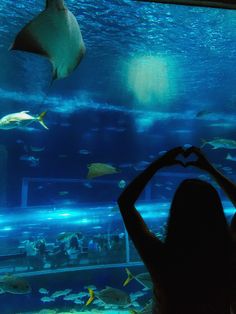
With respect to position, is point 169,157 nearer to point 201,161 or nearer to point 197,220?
point 201,161

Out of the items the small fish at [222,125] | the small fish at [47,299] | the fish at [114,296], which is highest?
the small fish at [222,125]

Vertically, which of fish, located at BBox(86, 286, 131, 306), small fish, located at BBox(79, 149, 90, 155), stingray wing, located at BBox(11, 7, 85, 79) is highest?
stingray wing, located at BBox(11, 7, 85, 79)

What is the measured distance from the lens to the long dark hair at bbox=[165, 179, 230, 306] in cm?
126

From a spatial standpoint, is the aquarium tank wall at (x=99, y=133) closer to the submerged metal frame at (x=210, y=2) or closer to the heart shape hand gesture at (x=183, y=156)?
the submerged metal frame at (x=210, y=2)

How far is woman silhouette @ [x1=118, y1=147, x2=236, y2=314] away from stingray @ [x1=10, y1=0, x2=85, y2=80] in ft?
4.20

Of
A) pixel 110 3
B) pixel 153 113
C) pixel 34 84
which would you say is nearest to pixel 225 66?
pixel 153 113

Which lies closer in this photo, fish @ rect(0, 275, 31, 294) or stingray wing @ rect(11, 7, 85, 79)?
stingray wing @ rect(11, 7, 85, 79)

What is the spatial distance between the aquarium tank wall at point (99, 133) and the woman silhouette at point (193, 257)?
395cm

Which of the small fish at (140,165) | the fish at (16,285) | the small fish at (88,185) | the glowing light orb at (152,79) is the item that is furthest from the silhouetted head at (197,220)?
the small fish at (140,165)

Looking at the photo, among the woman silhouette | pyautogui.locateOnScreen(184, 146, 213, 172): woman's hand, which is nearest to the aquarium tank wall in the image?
pyautogui.locateOnScreen(184, 146, 213, 172): woman's hand

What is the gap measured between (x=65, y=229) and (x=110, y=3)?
5.44 metres

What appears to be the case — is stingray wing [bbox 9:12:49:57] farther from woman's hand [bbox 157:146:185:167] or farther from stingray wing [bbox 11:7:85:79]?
woman's hand [bbox 157:146:185:167]

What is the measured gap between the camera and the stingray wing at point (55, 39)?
6.80 feet

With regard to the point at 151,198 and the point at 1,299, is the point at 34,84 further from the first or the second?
the point at 1,299
